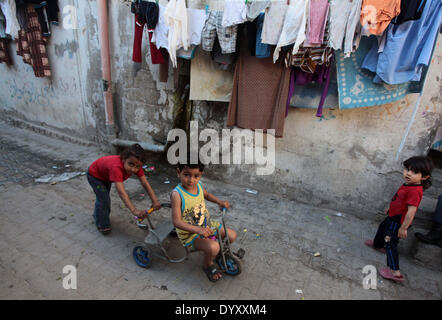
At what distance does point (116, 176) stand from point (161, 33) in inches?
97.9

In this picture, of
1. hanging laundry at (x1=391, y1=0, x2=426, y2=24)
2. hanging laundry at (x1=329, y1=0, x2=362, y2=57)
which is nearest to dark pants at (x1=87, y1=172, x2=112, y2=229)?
hanging laundry at (x1=329, y1=0, x2=362, y2=57)

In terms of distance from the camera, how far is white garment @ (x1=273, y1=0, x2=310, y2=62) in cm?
286

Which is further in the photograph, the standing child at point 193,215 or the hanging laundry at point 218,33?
the hanging laundry at point 218,33

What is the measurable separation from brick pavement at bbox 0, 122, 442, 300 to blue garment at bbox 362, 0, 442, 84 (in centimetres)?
224

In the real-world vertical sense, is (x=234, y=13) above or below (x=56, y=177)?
above

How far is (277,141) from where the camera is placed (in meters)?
4.27

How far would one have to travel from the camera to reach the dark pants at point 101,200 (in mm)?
3059

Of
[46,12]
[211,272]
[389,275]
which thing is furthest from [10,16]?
[389,275]

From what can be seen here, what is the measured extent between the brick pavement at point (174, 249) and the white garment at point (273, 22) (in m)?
2.59

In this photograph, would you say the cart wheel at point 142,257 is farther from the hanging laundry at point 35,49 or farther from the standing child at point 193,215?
the hanging laundry at point 35,49

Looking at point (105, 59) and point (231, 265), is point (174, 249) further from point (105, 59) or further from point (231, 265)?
point (105, 59)

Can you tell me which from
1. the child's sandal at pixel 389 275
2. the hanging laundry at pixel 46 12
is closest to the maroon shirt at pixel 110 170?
the child's sandal at pixel 389 275

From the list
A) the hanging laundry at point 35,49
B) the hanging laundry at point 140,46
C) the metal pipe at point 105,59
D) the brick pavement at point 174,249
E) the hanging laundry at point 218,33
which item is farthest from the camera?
the hanging laundry at point 35,49
